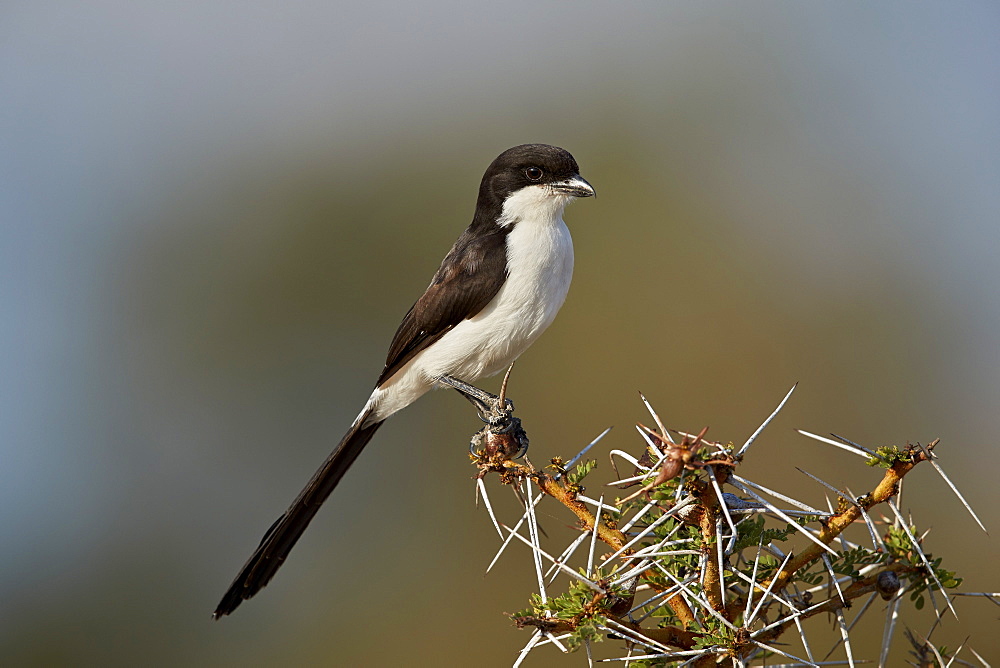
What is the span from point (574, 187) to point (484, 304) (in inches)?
28.7

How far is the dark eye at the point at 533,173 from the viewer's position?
172 inches

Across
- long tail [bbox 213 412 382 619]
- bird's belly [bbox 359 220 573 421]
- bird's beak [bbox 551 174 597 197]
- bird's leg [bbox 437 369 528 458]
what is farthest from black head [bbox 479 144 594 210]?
long tail [bbox 213 412 382 619]

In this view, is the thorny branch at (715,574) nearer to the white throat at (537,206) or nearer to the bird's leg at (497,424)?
the bird's leg at (497,424)

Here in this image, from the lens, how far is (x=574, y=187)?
4.27 metres

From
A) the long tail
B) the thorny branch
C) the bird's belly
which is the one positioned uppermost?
the bird's belly

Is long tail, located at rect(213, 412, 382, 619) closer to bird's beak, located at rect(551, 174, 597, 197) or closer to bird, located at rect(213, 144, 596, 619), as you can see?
bird, located at rect(213, 144, 596, 619)

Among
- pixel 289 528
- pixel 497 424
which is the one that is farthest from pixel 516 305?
pixel 289 528

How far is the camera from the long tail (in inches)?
155

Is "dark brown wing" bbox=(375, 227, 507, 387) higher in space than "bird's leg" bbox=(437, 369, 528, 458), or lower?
higher

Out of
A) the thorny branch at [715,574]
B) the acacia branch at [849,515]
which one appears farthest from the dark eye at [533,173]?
the acacia branch at [849,515]

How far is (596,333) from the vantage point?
7.38 m

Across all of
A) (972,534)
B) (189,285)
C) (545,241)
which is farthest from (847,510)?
(189,285)

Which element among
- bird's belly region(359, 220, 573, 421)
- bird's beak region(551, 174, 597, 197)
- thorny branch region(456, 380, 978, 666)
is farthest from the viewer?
bird's beak region(551, 174, 597, 197)

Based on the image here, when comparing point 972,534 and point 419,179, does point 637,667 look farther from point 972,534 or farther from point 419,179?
point 419,179
